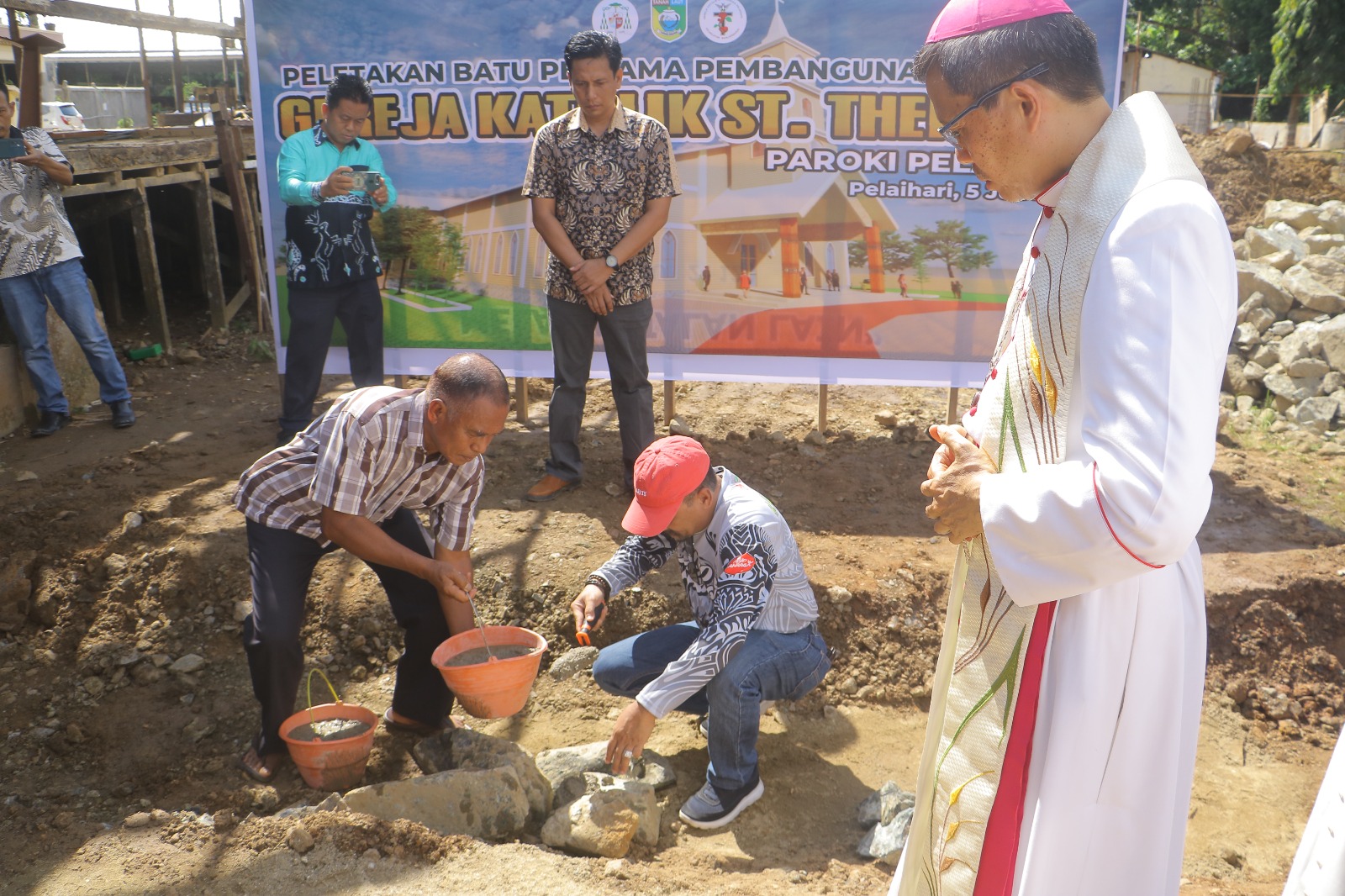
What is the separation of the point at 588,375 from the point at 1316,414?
495 centimetres

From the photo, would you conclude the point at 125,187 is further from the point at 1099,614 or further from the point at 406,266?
the point at 1099,614

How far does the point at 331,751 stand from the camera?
3297mm

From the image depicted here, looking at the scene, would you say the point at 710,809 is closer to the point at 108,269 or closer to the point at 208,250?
the point at 208,250

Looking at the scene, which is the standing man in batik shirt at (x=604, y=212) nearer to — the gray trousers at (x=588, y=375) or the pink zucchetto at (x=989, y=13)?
the gray trousers at (x=588, y=375)

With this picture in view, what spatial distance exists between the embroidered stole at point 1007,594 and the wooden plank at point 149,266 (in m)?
8.12

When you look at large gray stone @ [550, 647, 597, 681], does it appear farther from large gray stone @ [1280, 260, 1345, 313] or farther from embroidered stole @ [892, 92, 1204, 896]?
large gray stone @ [1280, 260, 1345, 313]

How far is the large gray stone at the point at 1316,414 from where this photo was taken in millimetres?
6742

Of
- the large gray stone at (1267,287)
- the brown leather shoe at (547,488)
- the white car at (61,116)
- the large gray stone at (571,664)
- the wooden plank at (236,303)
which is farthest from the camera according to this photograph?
the white car at (61,116)

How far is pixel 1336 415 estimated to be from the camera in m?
6.78

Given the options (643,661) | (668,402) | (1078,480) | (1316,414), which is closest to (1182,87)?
(1316,414)

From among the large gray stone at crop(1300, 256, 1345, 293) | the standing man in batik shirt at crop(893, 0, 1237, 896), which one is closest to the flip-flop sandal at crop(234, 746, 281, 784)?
the standing man in batik shirt at crop(893, 0, 1237, 896)

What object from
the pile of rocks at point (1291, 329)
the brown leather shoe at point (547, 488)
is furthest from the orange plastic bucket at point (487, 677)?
the pile of rocks at point (1291, 329)

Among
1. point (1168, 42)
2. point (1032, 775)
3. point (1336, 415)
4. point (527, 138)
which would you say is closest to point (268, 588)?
point (1032, 775)

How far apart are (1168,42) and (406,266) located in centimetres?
3144
